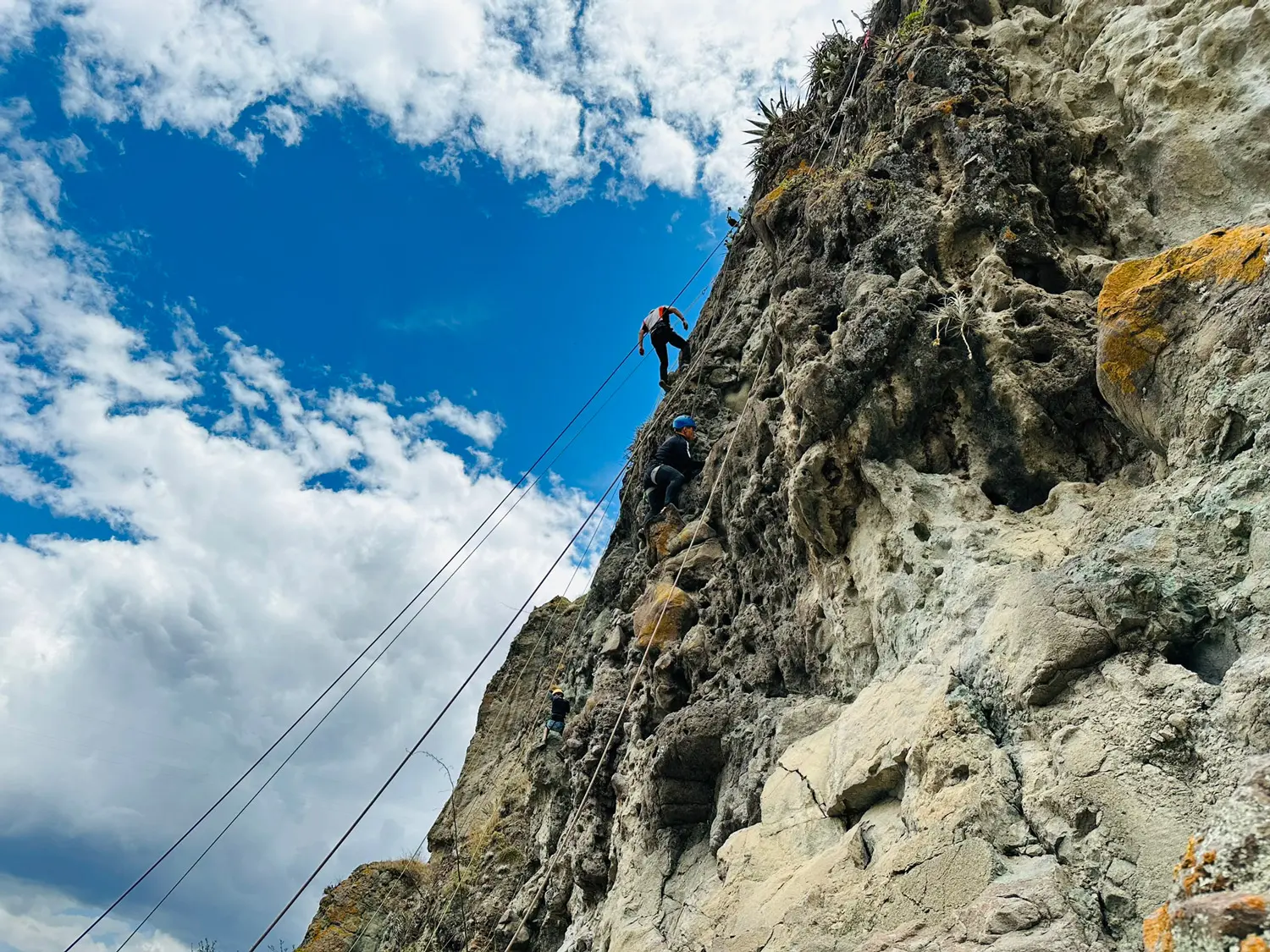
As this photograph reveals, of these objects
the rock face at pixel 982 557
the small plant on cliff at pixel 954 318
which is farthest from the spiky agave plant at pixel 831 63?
the small plant on cliff at pixel 954 318

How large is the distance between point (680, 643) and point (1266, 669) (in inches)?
221

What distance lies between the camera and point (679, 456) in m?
11.1

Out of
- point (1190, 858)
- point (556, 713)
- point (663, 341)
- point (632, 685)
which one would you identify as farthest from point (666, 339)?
point (1190, 858)

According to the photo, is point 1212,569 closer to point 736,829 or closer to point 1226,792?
point 1226,792

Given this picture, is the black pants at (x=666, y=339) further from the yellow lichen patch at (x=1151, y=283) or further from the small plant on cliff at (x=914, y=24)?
the yellow lichen patch at (x=1151, y=283)

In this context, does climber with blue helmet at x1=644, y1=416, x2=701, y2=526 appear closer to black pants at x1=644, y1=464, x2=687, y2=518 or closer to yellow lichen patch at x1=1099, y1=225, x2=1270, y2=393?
black pants at x1=644, y1=464, x2=687, y2=518

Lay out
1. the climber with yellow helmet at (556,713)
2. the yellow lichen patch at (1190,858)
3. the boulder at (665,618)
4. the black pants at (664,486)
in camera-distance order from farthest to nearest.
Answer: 1. the climber with yellow helmet at (556,713)
2. the black pants at (664,486)
3. the boulder at (665,618)
4. the yellow lichen patch at (1190,858)

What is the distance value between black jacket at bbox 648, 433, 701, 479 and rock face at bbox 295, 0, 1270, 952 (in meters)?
1.41

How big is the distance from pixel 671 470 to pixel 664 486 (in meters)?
0.24

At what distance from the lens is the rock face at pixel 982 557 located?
300cm

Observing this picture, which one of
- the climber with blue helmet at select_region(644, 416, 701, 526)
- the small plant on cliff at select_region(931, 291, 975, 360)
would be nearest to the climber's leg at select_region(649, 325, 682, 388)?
the climber with blue helmet at select_region(644, 416, 701, 526)

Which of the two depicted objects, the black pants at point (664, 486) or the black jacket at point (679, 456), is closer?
the black pants at point (664, 486)

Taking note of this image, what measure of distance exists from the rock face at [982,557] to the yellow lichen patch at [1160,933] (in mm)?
25

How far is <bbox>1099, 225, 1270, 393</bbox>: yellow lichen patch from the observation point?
3768 mm
